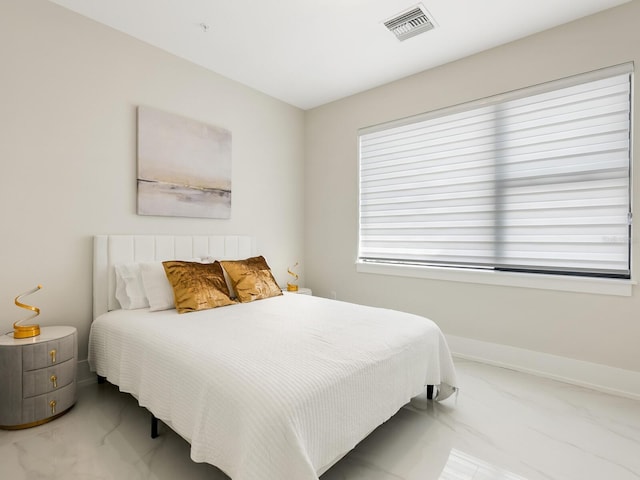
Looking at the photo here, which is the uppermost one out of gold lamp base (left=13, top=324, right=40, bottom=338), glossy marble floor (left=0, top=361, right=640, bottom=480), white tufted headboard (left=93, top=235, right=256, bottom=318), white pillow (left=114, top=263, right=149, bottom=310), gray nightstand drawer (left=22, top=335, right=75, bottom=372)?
white tufted headboard (left=93, top=235, right=256, bottom=318)

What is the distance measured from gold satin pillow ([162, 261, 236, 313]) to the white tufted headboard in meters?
0.33

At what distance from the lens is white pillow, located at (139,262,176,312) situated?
2.45 m

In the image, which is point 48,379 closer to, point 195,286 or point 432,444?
point 195,286

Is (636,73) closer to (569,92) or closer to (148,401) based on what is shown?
(569,92)

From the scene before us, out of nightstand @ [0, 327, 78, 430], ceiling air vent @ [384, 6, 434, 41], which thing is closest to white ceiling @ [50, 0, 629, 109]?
ceiling air vent @ [384, 6, 434, 41]

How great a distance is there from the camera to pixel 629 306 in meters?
2.36

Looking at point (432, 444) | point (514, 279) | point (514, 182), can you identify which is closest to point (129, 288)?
point (432, 444)

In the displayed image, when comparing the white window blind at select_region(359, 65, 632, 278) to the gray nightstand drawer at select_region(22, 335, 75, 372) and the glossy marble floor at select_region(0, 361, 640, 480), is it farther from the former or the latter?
the gray nightstand drawer at select_region(22, 335, 75, 372)

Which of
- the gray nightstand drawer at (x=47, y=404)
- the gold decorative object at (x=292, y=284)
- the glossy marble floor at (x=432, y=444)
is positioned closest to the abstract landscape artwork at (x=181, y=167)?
the gold decorative object at (x=292, y=284)

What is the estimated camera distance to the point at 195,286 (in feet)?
8.20

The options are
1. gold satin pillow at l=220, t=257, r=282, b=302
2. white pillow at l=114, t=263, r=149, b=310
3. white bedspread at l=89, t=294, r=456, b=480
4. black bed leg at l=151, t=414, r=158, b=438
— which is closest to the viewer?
white bedspread at l=89, t=294, r=456, b=480

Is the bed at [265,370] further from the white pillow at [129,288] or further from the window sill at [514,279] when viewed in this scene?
the window sill at [514,279]

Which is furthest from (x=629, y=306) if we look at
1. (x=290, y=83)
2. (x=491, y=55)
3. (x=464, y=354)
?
(x=290, y=83)

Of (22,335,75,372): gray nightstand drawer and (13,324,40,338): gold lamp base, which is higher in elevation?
(13,324,40,338): gold lamp base
